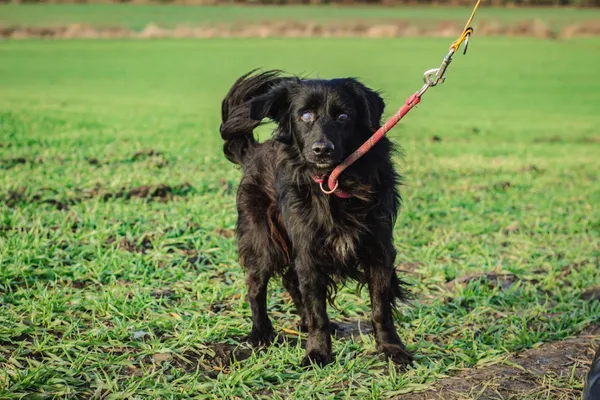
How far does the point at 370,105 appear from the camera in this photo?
13.5 feet

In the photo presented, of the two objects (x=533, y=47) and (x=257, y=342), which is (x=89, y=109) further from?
(x=533, y=47)

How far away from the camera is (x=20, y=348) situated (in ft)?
12.7

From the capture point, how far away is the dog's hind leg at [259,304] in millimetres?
4388

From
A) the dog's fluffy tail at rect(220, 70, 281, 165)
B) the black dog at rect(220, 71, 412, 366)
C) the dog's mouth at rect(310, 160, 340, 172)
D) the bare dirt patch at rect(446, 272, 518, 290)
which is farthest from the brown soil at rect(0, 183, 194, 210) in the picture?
the dog's mouth at rect(310, 160, 340, 172)

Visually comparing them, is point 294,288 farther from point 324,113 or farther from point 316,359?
point 324,113

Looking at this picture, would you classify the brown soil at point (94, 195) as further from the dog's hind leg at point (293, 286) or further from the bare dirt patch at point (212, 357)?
the bare dirt patch at point (212, 357)

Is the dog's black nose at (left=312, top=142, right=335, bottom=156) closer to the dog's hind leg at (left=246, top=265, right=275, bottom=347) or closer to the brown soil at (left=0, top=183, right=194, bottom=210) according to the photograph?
the dog's hind leg at (left=246, top=265, right=275, bottom=347)

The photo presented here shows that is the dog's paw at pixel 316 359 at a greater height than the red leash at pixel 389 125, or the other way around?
the red leash at pixel 389 125

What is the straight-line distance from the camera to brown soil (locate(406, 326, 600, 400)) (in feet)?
11.6

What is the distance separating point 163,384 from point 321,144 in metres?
1.40

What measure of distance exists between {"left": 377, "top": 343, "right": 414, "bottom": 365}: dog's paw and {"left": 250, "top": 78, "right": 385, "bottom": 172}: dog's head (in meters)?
1.01

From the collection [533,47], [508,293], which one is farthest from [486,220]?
[533,47]

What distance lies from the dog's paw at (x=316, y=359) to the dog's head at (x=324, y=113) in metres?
0.98

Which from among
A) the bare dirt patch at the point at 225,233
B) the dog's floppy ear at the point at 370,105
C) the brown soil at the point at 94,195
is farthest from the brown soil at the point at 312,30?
the dog's floppy ear at the point at 370,105
